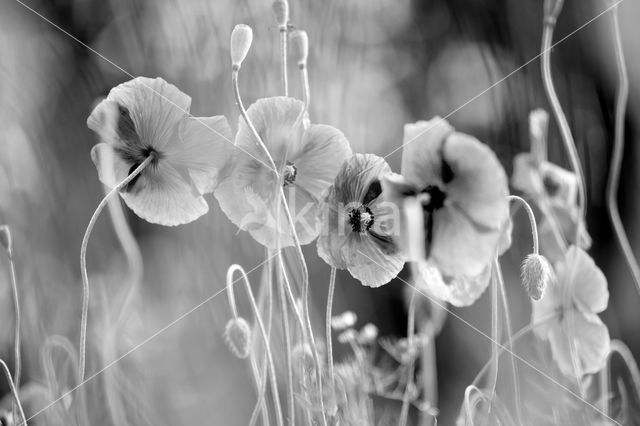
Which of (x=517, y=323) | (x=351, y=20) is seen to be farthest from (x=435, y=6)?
(x=517, y=323)

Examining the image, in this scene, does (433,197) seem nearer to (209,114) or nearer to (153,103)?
(153,103)

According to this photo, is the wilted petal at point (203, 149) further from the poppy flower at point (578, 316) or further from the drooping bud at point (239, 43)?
the poppy flower at point (578, 316)

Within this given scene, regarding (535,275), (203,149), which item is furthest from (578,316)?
(203,149)

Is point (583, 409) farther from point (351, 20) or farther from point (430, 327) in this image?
point (351, 20)

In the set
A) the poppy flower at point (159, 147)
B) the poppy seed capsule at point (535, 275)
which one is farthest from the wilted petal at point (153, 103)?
the poppy seed capsule at point (535, 275)

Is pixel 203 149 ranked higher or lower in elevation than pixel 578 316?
higher

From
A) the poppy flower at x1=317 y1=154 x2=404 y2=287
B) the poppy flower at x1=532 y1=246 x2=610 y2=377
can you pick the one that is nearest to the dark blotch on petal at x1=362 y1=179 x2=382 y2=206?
the poppy flower at x1=317 y1=154 x2=404 y2=287
